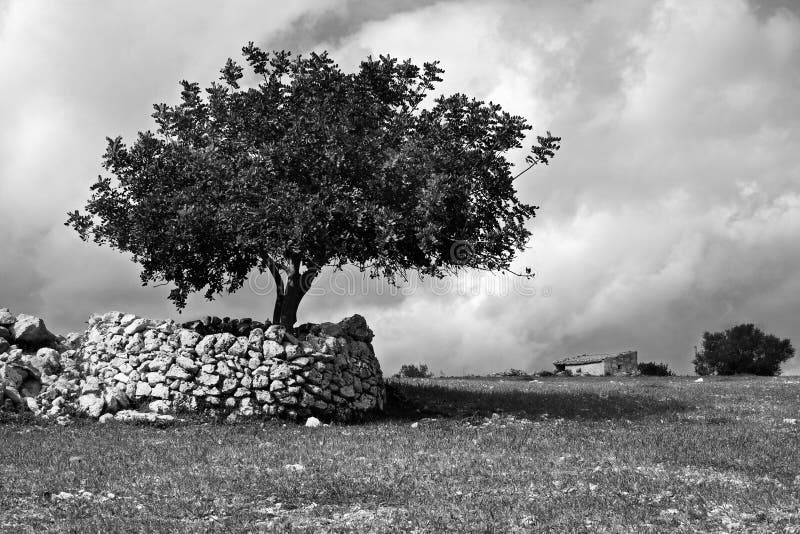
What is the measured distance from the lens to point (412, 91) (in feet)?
99.2

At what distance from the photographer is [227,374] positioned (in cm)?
2527

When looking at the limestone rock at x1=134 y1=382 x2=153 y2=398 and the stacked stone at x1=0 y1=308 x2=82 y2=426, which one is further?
the stacked stone at x1=0 y1=308 x2=82 y2=426

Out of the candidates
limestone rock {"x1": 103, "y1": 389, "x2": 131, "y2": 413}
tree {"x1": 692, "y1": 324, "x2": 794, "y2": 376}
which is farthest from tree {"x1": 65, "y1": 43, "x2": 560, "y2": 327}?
tree {"x1": 692, "y1": 324, "x2": 794, "y2": 376}

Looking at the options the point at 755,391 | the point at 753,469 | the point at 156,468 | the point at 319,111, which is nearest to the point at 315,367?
the point at 319,111

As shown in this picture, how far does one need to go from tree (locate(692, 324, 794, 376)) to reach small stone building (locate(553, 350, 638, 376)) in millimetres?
18577

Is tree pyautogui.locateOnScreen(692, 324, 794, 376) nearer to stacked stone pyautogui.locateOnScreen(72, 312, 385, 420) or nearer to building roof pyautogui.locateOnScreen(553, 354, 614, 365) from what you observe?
building roof pyautogui.locateOnScreen(553, 354, 614, 365)

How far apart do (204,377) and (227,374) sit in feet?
2.47

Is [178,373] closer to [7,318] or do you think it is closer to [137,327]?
[137,327]

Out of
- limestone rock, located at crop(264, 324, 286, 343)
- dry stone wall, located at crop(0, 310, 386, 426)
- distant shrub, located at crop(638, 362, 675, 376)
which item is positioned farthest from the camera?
distant shrub, located at crop(638, 362, 675, 376)

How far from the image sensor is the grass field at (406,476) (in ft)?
38.2

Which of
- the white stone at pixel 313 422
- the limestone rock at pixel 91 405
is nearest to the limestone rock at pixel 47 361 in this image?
the limestone rock at pixel 91 405

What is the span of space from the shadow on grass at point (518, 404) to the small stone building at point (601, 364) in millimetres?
50360

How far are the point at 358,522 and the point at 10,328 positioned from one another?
83.9ft

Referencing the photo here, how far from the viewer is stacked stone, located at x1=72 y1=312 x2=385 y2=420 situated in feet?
82.5
